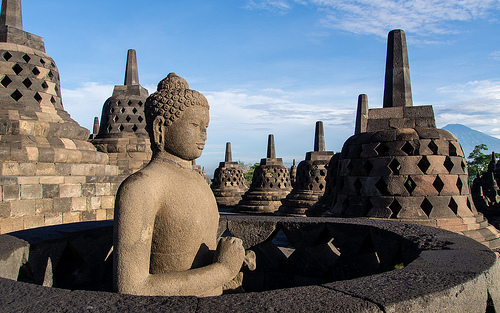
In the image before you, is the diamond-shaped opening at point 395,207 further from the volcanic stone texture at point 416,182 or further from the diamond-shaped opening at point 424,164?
the diamond-shaped opening at point 424,164

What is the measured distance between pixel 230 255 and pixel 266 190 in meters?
10.3

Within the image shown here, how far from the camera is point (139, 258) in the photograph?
1.71 meters

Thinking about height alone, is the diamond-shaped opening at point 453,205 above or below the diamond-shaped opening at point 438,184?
below

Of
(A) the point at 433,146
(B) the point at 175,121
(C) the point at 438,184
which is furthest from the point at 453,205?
(B) the point at 175,121

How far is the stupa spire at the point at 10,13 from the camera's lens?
6.24 m

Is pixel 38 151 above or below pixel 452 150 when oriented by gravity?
below

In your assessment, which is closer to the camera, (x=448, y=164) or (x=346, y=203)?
(x=448, y=164)

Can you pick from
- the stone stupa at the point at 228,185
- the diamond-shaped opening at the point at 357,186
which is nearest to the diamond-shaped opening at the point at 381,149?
the diamond-shaped opening at the point at 357,186

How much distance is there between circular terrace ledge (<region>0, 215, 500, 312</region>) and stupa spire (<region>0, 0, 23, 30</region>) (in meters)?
5.23

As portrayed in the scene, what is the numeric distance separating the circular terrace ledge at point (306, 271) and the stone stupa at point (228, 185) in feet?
34.8

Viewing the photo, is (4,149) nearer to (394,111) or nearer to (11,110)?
(11,110)

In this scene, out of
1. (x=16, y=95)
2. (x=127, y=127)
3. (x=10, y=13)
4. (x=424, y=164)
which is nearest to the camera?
(x=424, y=164)

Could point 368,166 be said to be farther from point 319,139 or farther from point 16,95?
point 319,139

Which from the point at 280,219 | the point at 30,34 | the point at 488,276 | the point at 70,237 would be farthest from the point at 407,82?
the point at 30,34
